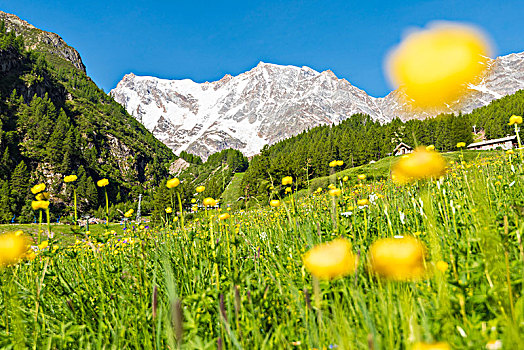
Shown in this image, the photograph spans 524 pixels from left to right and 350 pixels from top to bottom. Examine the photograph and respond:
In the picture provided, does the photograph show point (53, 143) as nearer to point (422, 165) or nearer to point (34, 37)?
point (422, 165)

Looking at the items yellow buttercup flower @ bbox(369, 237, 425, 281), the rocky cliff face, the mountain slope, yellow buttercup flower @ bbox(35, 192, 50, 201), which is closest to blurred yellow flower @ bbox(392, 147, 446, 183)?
yellow buttercup flower @ bbox(369, 237, 425, 281)

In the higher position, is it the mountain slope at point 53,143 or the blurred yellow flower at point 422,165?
the mountain slope at point 53,143

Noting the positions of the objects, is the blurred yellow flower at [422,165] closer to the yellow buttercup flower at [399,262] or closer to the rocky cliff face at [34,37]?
the yellow buttercup flower at [399,262]

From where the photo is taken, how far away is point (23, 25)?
197875 millimetres

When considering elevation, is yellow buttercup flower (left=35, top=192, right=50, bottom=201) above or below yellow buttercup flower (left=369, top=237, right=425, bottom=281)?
above

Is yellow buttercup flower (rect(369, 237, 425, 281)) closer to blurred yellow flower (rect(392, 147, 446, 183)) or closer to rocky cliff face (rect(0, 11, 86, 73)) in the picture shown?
blurred yellow flower (rect(392, 147, 446, 183))

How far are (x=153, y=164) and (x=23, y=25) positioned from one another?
144m

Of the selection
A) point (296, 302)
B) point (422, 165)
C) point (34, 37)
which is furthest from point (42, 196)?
point (34, 37)

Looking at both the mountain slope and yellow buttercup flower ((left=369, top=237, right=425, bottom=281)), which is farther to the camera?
the mountain slope

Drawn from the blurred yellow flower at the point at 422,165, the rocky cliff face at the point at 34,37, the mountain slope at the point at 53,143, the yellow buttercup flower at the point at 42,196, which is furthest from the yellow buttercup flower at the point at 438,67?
the rocky cliff face at the point at 34,37

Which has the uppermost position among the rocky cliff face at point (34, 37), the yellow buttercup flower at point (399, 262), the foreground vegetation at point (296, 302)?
the rocky cliff face at point (34, 37)

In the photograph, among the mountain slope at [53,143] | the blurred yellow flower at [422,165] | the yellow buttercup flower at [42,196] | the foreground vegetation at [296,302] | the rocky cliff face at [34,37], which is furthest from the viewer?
the rocky cliff face at [34,37]

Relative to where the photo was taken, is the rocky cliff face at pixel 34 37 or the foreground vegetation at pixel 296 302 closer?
the foreground vegetation at pixel 296 302

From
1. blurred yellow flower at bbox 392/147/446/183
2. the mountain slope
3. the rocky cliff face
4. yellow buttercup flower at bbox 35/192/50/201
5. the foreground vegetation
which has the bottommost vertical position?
Answer: the foreground vegetation
